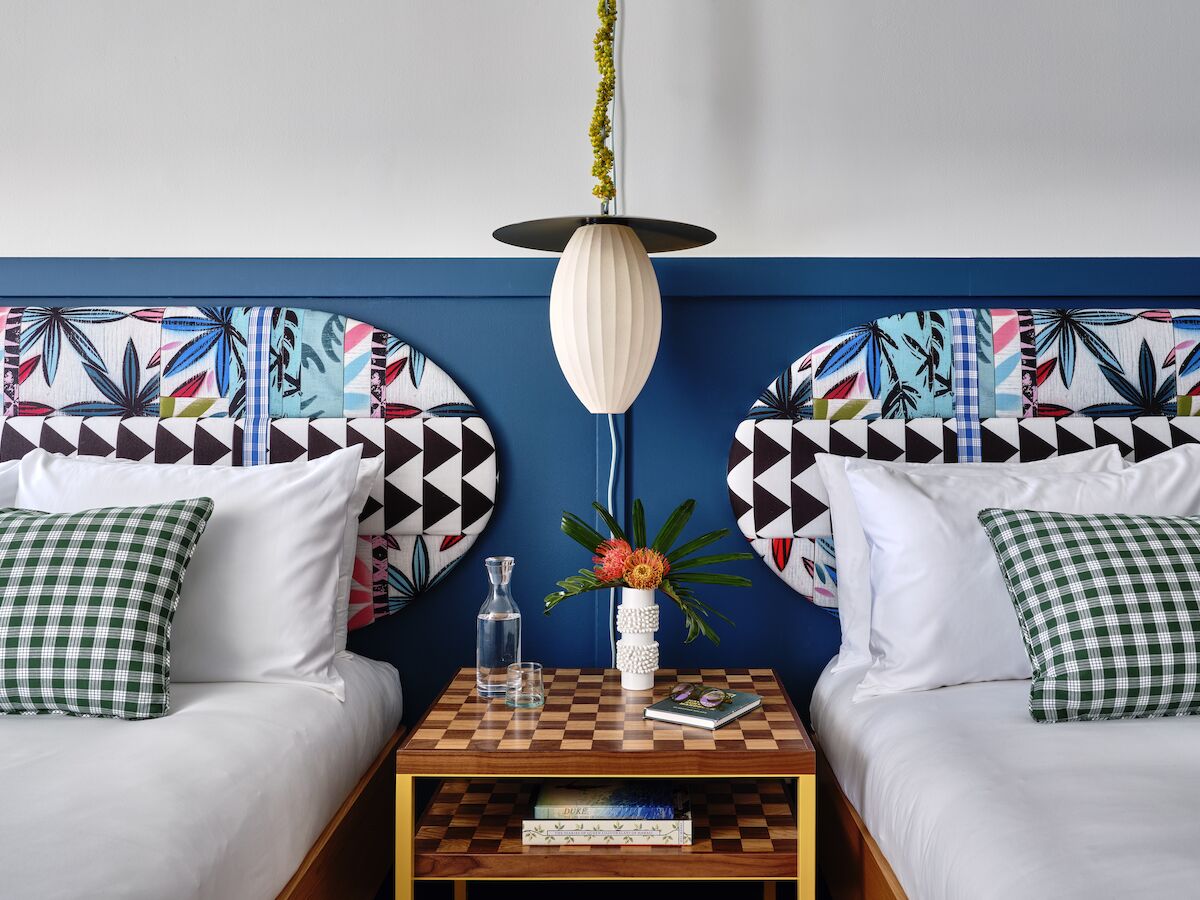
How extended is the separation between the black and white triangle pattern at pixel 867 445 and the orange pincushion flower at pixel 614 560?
0.41 m

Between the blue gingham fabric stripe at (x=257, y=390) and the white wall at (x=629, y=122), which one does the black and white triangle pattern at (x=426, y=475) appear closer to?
the blue gingham fabric stripe at (x=257, y=390)

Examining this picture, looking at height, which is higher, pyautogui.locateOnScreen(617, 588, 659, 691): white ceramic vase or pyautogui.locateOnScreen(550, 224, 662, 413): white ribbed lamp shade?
pyautogui.locateOnScreen(550, 224, 662, 413): white ribbed lamp shade

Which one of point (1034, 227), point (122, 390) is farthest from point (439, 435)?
point (1034, 227)

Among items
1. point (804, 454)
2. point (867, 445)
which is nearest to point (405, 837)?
point (804, 454)

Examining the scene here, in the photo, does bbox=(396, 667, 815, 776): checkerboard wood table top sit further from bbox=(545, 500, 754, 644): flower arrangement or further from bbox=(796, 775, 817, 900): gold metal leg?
bbox=(545, 500, 754, 644): flower arrangement

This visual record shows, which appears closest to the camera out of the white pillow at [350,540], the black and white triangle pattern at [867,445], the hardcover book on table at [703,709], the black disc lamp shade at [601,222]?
the hardcover book on table at [703,709]

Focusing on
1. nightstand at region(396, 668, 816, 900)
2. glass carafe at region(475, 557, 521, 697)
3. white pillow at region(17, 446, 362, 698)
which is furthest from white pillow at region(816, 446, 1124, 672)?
white pillow at region(17, 446, 362, 698)

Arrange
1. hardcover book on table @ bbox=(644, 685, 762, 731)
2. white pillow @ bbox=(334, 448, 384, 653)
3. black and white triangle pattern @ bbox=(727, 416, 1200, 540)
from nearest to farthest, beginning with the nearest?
hardcover book on table @ bbox=(644, 685, 762, 731) < white pillow @ bbox=(334, 448, 384, 653) < black and white triangle pattern @ bbox=(727, 416, 1200, 540)

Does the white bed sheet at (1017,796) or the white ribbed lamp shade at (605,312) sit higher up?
the white ribbed lamp shade at (605,312)

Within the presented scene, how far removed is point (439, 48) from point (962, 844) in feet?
5.98

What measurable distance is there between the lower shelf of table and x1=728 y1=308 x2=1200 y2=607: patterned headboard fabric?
23.0 inches

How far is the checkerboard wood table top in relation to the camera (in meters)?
1.38

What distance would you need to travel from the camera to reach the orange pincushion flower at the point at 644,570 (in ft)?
5.28

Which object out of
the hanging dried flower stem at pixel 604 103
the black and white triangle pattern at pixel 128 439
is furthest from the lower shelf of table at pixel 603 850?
the hanging dried flower stem at pixel 604 103
